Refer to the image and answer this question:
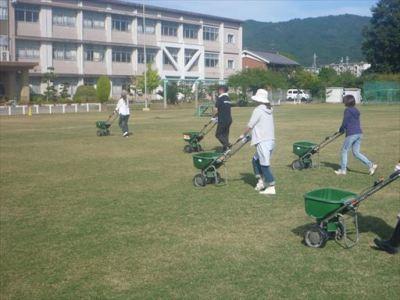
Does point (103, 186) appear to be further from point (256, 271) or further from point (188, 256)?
point (256, 271)

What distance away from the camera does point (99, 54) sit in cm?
6819

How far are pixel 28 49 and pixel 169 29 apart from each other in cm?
2441

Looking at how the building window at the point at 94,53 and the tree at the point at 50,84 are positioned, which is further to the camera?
the building window at the point at 94,53

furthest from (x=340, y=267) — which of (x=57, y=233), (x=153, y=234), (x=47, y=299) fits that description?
(x=57, y=233)

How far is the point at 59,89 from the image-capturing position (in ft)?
202

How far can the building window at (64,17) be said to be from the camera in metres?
62.5

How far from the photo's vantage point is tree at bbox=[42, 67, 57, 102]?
55.8 m

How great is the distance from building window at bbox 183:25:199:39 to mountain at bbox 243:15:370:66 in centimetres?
7133

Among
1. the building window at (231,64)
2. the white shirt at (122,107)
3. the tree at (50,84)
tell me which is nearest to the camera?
the white shirt at (122,107)

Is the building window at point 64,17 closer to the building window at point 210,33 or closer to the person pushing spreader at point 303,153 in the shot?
the building window at point 210,33

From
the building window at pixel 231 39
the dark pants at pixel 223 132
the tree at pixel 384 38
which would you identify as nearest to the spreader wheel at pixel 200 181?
the dark pants at pixel 223 132

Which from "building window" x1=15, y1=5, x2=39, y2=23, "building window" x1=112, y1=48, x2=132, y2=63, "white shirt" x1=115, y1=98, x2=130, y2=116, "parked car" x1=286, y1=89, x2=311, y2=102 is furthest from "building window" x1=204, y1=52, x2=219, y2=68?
"white shirt" x1=115, y1=98, x2=130, y2=116

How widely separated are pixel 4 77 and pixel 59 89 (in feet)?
23.1

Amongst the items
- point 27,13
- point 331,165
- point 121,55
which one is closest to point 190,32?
point 121,55
